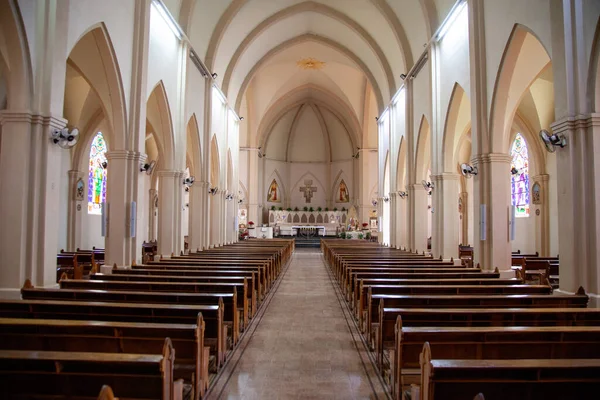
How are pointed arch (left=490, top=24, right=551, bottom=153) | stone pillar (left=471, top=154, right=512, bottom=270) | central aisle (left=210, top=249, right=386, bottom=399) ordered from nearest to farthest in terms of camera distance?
central aisle (left=210, top=249, right=386, bottom=399) → pointed arch (left=490, top=24, right=551, bottom=153) → stone pillar (left=471, top=154, right=512, bottom=270)

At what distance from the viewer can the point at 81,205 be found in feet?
61.1

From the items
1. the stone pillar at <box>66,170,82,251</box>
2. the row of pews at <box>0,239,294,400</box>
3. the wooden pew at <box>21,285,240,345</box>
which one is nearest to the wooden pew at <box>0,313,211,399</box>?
the row of pews at <box>0,239,294,400</box>

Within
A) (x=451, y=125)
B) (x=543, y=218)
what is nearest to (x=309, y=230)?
(x=543, y=218)

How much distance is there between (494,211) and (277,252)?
6.90 meters

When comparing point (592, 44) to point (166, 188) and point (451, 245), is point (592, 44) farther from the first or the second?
point (166, 188)

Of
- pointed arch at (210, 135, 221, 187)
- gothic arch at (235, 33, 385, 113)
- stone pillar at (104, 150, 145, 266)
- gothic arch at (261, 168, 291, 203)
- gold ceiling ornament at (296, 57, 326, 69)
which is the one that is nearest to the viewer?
stone pillar at (104, 150, 145, 266)

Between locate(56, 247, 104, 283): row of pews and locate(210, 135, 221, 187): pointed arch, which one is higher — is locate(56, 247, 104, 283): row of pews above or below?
below

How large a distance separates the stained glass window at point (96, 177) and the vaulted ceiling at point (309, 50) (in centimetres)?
610

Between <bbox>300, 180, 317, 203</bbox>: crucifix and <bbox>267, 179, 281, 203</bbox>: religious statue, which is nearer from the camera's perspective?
<bbox>267, 179, 281, 203</bbox>: religious statue

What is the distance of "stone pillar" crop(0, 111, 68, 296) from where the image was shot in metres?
6.86

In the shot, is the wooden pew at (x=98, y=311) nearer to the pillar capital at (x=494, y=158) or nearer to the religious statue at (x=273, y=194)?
the pillar capital at (x=494, y=158)

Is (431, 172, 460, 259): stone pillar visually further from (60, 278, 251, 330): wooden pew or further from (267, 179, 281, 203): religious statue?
(267, 179, 281, 203): religious statue

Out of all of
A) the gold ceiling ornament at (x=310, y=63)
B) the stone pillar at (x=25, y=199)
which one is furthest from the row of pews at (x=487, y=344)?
the gold ceiling ornament at (x=310, y=63)

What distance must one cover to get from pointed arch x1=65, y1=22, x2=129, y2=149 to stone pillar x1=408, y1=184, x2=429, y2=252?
11.5m
